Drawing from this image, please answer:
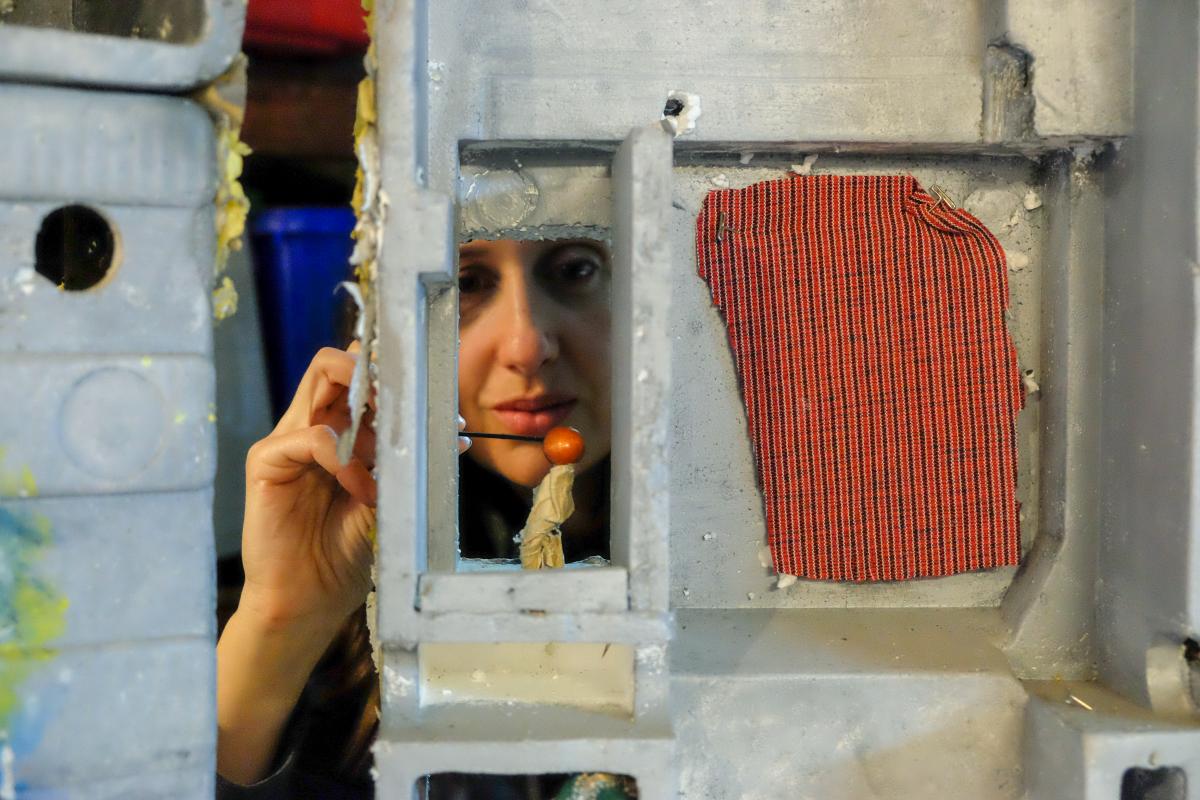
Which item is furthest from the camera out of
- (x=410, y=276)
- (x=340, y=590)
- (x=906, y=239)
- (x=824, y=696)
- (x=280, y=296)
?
(x=280, y=296)

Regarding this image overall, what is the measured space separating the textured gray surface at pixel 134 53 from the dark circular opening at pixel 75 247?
0.47ft

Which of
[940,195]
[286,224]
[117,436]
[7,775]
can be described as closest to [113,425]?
[117,436]

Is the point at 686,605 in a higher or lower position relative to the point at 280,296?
lower

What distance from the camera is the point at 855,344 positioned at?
1.13 m

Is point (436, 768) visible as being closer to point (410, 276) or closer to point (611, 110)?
point (410, 276)

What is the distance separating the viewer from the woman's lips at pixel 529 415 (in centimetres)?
138

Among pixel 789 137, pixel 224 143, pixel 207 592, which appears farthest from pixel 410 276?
pixel 789 137

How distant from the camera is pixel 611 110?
3.42ft

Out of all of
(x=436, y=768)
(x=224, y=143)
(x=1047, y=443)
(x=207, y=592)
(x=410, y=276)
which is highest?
(x=224, y=143)

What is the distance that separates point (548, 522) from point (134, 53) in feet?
1.95

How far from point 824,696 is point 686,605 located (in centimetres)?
20

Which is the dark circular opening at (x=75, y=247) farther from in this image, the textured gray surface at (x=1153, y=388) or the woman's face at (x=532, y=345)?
the textured gray surface at (x=1153, y=388)

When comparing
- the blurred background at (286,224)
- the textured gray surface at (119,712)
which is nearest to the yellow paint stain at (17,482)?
the textured gray surface at (119,712)

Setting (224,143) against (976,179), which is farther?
(976,179)
